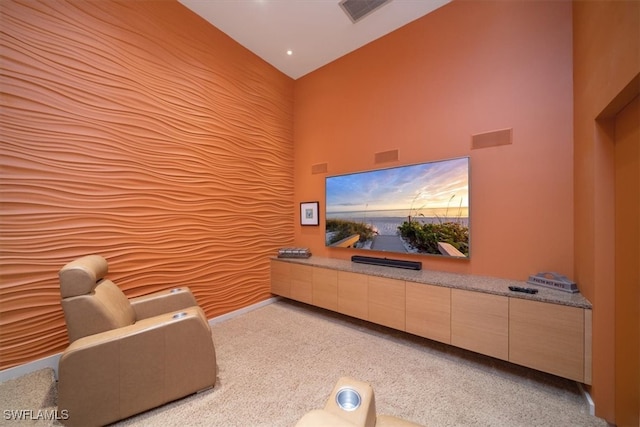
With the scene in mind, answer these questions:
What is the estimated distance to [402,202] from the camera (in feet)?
9.41

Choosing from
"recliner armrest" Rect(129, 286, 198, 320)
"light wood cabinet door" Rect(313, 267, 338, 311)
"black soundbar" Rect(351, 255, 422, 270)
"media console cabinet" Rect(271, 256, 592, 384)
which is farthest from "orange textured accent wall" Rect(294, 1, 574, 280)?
"recliner armrest" Rect(129, 286, 198, 320)

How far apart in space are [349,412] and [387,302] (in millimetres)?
1881

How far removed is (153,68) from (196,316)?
266 cm

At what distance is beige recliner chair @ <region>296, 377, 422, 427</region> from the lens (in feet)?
2.33

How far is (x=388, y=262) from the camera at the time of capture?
287cm

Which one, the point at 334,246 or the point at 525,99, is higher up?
the point at 525,99

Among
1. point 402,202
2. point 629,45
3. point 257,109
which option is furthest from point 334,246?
point 629,45

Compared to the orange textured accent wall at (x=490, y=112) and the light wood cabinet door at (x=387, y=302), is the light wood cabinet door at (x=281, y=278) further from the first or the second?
the light wood cabinet door at (x=387, y=302)

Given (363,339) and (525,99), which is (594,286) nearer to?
(525,99)

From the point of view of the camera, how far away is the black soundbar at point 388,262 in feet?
8.79

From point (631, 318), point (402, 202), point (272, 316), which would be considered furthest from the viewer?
point (272, 316)

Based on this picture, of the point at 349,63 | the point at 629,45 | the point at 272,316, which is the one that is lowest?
the point at 272,316

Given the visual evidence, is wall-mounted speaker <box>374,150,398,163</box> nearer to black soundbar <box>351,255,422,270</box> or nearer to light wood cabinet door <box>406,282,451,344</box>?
black soundbar <box>351,255,422,270</box>

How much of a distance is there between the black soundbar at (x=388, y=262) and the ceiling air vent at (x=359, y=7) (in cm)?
302
